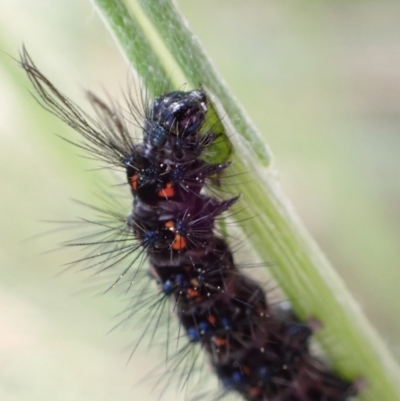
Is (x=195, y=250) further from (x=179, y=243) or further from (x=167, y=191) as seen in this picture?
(x=167, y=191)

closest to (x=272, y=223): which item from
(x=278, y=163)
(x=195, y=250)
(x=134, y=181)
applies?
(x=195, y=250)

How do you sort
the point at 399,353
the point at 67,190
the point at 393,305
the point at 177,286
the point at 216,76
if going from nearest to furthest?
the point at 216,76
the point at 177,286
the point at 399,353
the point at 67,190
the point at 393,305

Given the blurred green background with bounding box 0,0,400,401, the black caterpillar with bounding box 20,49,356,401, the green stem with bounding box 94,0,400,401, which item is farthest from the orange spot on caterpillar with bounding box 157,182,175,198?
the blurred green background with bounding box 0,0,400,401

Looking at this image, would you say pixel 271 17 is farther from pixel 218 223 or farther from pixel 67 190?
pixel 218 223

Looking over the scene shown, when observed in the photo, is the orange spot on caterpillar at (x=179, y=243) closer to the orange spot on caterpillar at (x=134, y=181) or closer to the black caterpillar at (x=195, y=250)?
the black caterpillar at (x=195, y=250)

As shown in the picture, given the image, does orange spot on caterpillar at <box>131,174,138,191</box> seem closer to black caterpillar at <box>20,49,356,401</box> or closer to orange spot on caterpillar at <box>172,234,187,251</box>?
black caterpillar at <box>20,49,356,401</box>

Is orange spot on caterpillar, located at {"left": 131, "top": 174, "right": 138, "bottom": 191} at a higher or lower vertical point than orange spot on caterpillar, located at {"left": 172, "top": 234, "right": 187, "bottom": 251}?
higher

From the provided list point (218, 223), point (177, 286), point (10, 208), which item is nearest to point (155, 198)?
point (218, 223)
